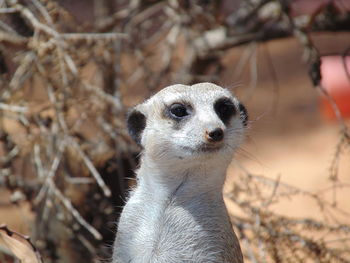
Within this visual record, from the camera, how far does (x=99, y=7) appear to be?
4883 mm

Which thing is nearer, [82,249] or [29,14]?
[29,14]

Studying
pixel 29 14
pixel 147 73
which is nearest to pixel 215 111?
pixel 29 14

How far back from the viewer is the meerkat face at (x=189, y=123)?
2410 mm

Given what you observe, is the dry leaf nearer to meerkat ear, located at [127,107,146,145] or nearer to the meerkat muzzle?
meerkat ear, located at [127,107,146,145]

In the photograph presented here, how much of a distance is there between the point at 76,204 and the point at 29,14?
114 centimetres

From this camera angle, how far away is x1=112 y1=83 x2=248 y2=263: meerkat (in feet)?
8.14

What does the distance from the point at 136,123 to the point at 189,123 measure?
333 mm

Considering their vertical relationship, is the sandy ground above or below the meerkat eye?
below

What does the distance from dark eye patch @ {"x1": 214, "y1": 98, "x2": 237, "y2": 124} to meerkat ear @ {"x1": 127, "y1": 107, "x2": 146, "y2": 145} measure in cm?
31

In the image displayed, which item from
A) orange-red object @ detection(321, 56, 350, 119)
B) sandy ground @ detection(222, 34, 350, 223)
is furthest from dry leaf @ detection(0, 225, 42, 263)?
orange-red object @ detection(321, 56, 350, 119)

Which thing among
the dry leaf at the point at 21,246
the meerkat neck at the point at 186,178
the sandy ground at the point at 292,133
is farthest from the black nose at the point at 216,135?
the sandy ground at the point at 292,133

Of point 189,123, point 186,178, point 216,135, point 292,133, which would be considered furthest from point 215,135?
point 292,133

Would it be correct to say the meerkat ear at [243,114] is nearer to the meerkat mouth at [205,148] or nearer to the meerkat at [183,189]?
the meerkat at [183,189]

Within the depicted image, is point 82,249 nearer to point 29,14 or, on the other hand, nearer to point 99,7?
point 29,14
